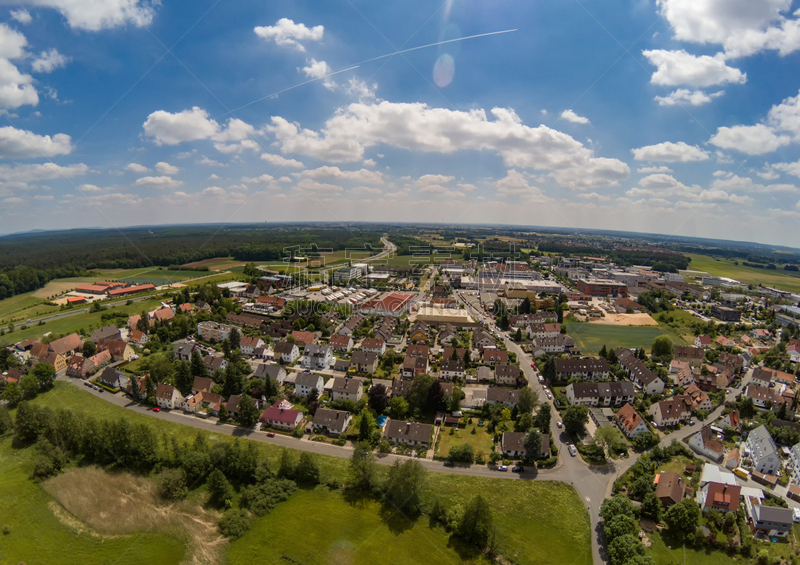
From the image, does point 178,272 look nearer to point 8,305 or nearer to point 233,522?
point 8,305

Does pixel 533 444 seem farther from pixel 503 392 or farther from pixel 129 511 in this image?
pixel 129 511

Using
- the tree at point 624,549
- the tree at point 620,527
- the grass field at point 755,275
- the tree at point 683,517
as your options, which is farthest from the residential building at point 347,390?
the grass field at point 755,275

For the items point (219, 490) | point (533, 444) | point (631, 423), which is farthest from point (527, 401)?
point (219, 490)

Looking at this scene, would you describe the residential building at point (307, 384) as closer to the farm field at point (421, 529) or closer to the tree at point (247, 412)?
the tree at point (247, 412)

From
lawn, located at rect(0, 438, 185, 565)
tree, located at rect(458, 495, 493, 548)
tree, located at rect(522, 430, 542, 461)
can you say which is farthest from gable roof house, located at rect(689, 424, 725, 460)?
lawn, located at rect(0, 438, 185, 565)

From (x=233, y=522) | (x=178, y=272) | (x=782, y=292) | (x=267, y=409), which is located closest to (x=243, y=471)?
(x=233, y=522)

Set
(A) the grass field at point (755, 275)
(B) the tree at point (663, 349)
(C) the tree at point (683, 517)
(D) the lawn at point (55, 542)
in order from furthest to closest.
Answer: (A) the grass field at point (755, 275) → (B) the tree at point (663, 349) → (C) the tree at point (683, 517) → (D) the lawn at point (55, 542)
